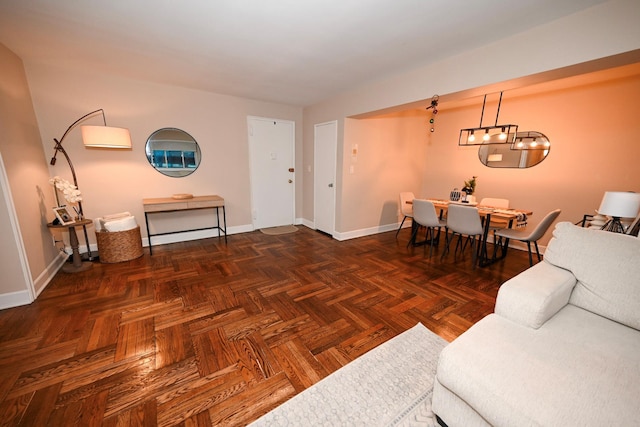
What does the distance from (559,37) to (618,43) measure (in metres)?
0.34

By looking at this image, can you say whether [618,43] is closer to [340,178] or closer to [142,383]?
[340,178]

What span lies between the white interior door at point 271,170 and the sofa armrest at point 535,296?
12.9 feet

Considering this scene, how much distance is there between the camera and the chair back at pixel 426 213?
3381 mm

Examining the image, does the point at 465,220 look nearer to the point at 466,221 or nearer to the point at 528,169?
the point at 466,221

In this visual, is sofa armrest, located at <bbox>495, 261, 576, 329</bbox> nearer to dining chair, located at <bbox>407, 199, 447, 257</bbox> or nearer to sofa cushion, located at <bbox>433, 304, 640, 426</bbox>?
sofa cushion, located at <bbox>433, 304, 640, 426</bbox>

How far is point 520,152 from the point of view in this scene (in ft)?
12.4

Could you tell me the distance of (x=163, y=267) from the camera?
2.99m

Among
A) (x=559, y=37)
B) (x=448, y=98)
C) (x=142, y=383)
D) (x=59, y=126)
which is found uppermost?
(x=559, y=37)

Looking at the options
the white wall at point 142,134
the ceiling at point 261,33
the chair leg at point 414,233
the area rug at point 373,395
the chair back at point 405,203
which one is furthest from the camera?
the chair back at point 405,203

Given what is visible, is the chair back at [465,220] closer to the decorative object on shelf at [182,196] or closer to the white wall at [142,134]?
the white wall at [142,134]

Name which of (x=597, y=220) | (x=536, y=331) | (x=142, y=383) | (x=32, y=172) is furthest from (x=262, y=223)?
(x=597, y=220)

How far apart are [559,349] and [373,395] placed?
93 centimetres

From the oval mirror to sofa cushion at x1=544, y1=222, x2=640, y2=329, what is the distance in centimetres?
268

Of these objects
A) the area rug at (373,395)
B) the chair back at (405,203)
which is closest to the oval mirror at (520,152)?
the chair back at (405,203)
